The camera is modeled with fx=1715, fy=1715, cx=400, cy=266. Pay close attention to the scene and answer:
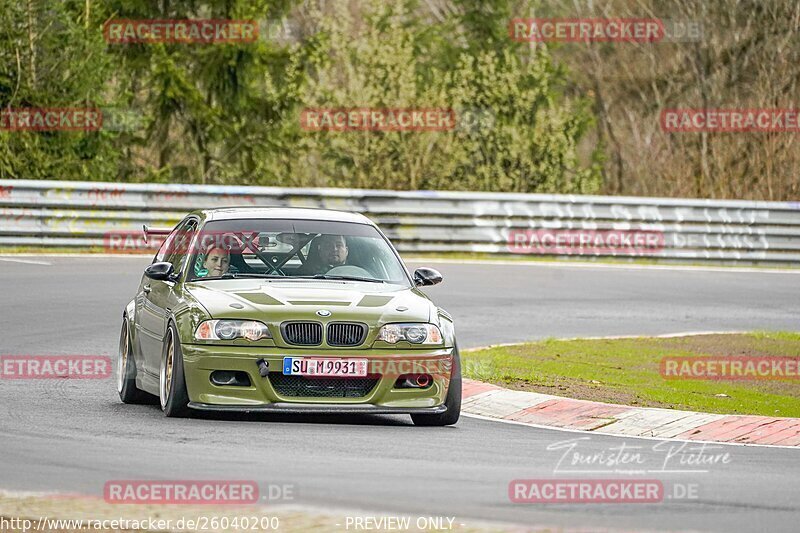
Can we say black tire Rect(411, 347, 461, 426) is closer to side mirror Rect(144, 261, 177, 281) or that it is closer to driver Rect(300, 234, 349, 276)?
driver Rect(300, 234, 349, 276)

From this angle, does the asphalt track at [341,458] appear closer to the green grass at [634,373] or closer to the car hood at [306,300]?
the car hood at [306,300]

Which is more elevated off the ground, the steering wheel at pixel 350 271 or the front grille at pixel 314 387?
the steering wheel at pixel 350 271

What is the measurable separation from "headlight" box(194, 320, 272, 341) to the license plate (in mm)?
237

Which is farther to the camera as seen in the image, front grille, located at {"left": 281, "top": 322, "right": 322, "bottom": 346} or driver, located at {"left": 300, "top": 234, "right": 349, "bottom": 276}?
driver, located at {"left": 300, "top": 234, "right": 349, "bottom": 276}

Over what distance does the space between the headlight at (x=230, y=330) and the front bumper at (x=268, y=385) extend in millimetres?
70

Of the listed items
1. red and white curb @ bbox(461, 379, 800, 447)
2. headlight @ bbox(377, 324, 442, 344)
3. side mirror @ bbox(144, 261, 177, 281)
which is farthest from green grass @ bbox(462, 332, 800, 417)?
side mirror @ bbox(144, 261, 177, 281)

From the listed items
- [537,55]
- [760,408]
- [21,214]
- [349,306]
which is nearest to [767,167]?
[537,55]

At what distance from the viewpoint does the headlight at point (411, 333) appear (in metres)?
11.0

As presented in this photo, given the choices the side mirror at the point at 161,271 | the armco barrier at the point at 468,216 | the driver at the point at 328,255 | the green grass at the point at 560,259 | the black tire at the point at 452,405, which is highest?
the driver at the point at 328,255

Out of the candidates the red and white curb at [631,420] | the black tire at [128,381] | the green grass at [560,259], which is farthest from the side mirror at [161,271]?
the green grass at [560,259]

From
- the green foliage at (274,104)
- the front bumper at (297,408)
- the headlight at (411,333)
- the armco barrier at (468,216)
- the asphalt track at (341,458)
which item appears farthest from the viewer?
the green foliage at (274,104)

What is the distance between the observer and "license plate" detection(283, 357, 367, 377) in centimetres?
1076

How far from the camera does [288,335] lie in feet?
35.6

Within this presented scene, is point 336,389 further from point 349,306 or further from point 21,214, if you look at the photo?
point 21,214
